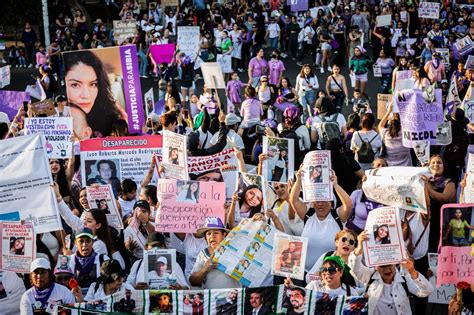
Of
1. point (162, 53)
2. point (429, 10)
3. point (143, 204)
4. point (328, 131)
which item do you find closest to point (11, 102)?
point (328, 131)

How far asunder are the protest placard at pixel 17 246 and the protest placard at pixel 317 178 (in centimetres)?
230

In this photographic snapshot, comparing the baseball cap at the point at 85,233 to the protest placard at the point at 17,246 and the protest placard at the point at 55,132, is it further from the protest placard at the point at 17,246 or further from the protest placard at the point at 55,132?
the protest placard at the point at 55,132

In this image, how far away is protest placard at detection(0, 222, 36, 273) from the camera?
776 cm

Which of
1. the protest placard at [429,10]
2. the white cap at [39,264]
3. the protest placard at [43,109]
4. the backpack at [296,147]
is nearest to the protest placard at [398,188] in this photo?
the backpack at [296,147]

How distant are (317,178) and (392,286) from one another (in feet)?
4.45

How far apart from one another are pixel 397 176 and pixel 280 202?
1080 millimetres

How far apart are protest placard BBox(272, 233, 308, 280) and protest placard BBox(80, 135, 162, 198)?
2961mm

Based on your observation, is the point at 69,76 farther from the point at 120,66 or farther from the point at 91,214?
the point at 91,214

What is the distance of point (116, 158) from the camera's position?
10156 millimetres

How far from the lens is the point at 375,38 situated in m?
23.0

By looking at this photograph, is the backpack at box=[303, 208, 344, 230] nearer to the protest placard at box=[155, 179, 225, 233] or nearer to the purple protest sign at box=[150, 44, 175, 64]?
the protest placard at box=[155, 179, 225, 233]

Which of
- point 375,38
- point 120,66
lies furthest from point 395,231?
point 375,38

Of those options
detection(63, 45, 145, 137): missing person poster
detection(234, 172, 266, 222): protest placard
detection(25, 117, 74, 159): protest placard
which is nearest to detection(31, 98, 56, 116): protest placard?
detection(63, 45, 145, 137): missing person poster

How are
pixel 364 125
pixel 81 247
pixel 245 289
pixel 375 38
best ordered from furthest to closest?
pixel 375 38 < pixel 364 125 < pixel 81 247 < pixel 245 289
